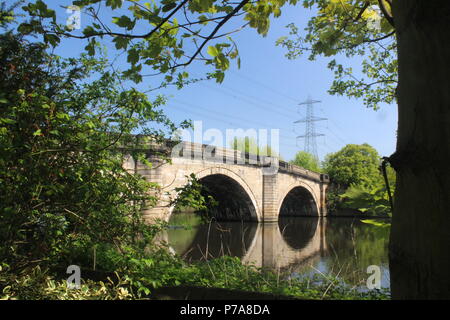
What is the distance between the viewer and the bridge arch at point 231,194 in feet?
68.7

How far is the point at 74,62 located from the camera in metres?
4.09

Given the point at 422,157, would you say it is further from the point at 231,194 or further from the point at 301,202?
the point at 301,202

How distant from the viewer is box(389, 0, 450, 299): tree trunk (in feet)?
2.55

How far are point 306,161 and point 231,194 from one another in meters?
30.1

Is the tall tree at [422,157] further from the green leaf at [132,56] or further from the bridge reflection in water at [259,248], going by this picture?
the bridge reflection in water at [259,248]

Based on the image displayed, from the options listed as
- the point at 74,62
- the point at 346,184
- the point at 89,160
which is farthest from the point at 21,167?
the point at 346,184

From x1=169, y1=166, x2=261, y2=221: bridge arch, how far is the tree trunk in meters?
18.2

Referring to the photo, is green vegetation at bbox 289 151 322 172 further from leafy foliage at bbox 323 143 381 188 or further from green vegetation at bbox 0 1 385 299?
green vegetation at bbox 0 1 385 299

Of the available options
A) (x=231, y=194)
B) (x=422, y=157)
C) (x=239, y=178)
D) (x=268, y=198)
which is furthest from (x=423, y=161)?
(x=268, y=198)

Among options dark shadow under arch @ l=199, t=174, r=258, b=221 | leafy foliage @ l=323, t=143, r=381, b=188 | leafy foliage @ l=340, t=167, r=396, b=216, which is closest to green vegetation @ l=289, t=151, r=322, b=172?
leafy foliage @ l=323, t=143, r=381, b=188

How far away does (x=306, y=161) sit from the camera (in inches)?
2028

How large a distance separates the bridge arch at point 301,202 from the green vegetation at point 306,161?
567 inches
